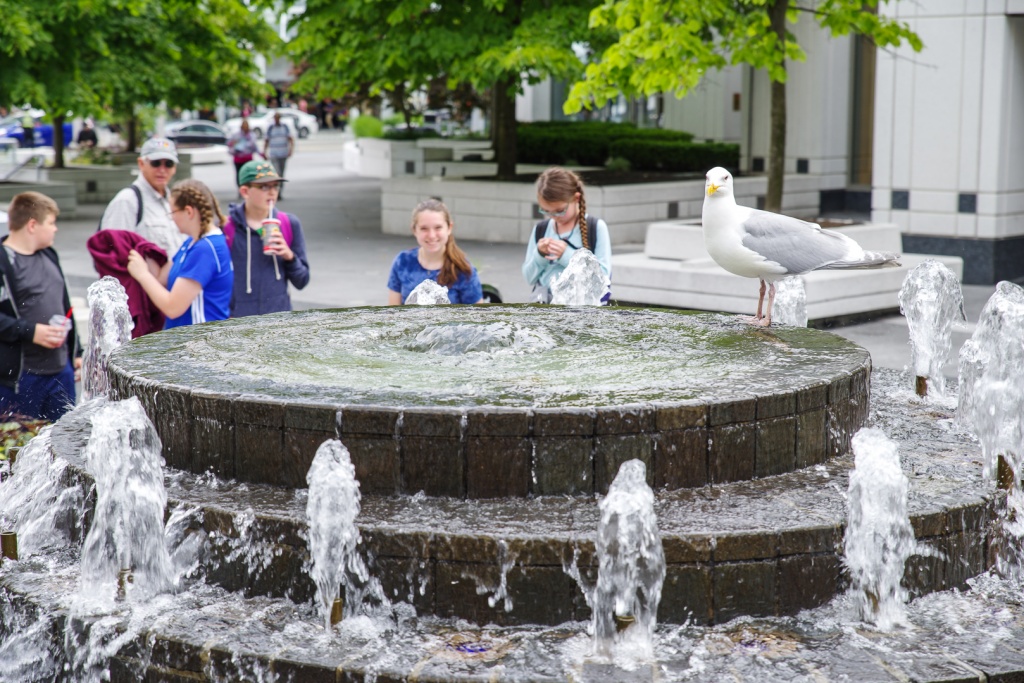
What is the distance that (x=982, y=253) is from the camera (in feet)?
50.2

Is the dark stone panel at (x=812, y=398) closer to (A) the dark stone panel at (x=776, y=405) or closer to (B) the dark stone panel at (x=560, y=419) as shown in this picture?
(A) the dark stone panel at (x=776, y=405)

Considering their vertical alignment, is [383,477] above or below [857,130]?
below

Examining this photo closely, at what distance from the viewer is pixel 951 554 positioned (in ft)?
16.3

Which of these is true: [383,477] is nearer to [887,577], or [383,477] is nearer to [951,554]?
[887,577]

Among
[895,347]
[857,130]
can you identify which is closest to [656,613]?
[895,347]

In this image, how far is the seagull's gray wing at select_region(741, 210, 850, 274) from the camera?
587cm

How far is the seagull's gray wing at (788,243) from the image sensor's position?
19.2 ft

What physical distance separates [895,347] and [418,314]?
19.0ft

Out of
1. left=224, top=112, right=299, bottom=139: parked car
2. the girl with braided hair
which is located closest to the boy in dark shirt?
the girl with braided hair

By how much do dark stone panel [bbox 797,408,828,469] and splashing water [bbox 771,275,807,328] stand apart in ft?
11.9

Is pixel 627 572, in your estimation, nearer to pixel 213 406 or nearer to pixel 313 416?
pixel 313 416

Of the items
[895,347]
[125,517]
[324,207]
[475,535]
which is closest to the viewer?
[475,535]

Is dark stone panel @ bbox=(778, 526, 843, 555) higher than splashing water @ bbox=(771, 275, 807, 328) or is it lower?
lower

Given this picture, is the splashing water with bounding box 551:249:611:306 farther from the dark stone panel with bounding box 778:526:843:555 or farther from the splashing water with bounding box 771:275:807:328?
the dark stone panel with bounding box 778:526:843:555
